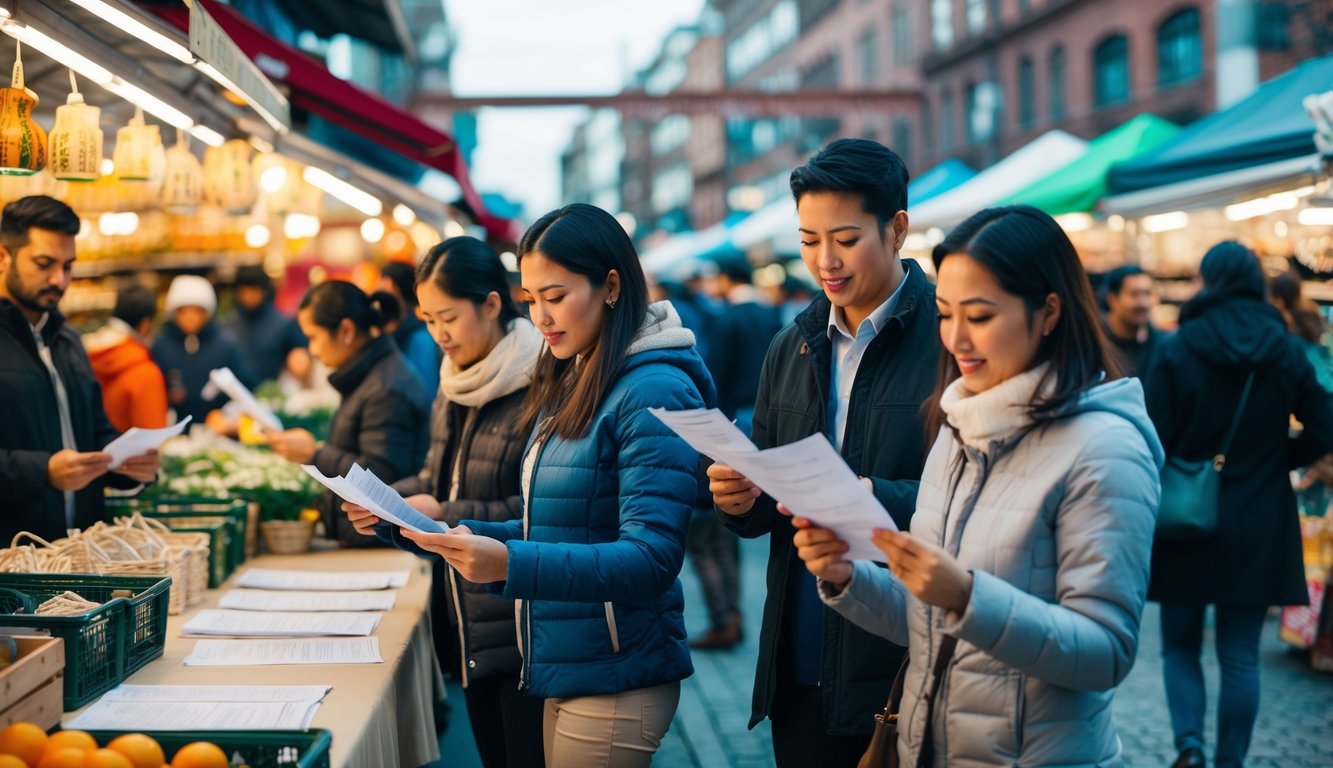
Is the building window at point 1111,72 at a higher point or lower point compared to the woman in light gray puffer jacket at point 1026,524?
higher

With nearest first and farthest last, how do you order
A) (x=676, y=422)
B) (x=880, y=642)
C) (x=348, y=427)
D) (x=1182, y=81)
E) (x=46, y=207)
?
(x=676, y=422) → (x=880, y=642) → (x=46, y=207) → (x=348, y=427) → (x=1182, y=81)

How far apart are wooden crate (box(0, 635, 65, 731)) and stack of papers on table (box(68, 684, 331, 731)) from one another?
9 centimetres

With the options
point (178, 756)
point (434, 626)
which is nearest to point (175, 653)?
point (434, 626)

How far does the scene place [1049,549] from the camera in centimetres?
228

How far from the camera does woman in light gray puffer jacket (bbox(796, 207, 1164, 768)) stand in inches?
84.5

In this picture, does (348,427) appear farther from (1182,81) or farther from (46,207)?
(1182,81)

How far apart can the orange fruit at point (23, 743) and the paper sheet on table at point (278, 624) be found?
1.36 m

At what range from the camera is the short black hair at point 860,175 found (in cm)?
297

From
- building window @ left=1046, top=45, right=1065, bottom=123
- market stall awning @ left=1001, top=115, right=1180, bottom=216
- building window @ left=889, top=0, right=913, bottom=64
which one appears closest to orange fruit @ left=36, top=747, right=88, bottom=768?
market stall awning @ left=1001, top=115, right=1180, bottom=216

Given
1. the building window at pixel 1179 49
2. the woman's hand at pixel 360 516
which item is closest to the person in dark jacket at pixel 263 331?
the woman's hand at pixel 360 516

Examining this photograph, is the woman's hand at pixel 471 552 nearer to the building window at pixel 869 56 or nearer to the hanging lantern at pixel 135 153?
the hanging lantern at pixel 135 153

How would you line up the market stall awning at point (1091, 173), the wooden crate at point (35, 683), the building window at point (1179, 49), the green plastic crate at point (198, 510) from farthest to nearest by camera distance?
the building window at point (1179, 49) → the market stall awning at point (1091, 173) → the green plastic crate at point (198, 510) → the wooden crate at point (35, 683)

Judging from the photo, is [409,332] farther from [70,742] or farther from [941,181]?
[941,181]

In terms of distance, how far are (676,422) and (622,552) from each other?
46cm
